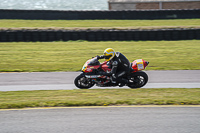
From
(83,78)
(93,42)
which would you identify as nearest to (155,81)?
(83,78)

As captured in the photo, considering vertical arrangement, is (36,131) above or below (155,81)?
above

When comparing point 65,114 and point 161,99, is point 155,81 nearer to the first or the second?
point 161,99

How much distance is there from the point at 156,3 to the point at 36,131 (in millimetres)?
40188

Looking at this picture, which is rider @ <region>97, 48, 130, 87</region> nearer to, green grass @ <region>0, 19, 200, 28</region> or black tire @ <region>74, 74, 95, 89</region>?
black tire @ <region>74, 74, 95, 89</region>

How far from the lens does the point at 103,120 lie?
6945 millimetres

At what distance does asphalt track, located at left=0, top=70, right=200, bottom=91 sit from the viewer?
10773 mm

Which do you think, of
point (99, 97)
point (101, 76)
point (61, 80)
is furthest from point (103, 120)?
point (61, 80)

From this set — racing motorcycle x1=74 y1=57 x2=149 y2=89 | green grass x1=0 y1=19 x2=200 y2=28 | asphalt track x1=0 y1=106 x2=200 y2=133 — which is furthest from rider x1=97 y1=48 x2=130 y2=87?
green grass x1=0 y1=19 x2=200 y2=28

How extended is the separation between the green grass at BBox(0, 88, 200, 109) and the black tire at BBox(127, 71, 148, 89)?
0.48 metres

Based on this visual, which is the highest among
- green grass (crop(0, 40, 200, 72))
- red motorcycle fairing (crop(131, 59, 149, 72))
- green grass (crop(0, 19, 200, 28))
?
red motorcycle fairing (crop(131, 59, 149, 72))

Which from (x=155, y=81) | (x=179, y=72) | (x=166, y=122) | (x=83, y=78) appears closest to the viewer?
(x=166, y=122)

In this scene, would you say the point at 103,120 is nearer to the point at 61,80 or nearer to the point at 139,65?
the point at 139,65

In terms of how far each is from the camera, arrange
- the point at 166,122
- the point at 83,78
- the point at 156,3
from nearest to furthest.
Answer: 1. the point at 166,122
2. the point at 83,78
3. the point at 156,3

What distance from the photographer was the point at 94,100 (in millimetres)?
8617
